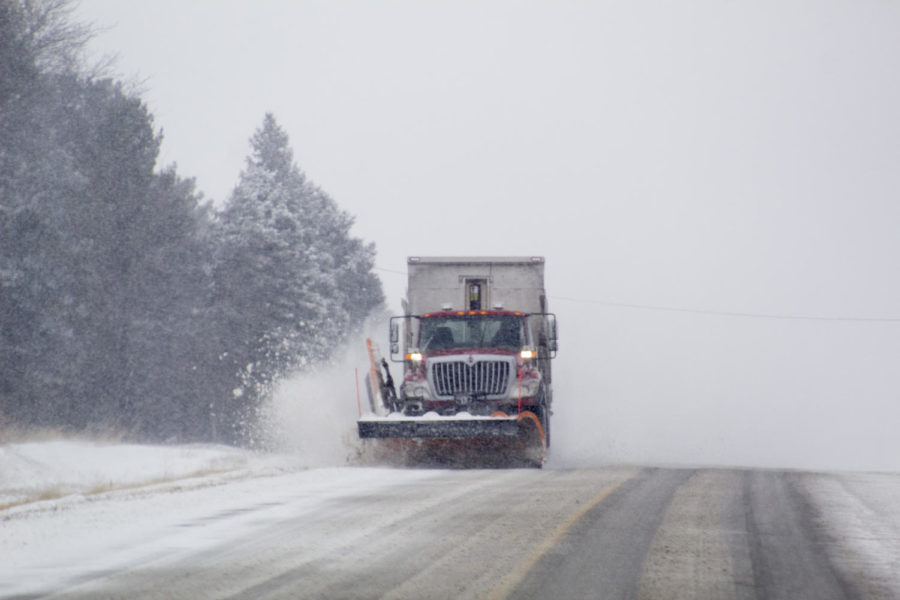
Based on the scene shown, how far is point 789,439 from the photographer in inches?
1398

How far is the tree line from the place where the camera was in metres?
32.0

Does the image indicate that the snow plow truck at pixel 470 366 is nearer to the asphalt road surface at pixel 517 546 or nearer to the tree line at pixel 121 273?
the asphalt road surface at pixel 517 546

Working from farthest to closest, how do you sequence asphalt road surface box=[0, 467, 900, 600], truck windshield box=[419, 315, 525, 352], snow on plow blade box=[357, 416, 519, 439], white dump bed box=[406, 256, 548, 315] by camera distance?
1. white dump bed box=[406, 256, 548, 315]
2. truck windshield box=[419, 315, 525, 352]
3. snow on plow blade box=[357, 416, 519, 439]
4. asphalt road surface box=[0, 467, 900, 600]

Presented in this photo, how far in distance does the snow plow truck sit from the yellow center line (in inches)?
249

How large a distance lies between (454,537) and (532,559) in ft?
3.88

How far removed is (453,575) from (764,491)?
6728 mm

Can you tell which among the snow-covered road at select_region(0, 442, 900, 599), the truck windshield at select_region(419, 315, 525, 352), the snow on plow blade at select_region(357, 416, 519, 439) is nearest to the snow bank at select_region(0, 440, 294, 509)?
the snow-covered road at select_region(0, 442, 900, 599)

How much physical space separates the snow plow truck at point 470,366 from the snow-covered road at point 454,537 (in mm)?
2280

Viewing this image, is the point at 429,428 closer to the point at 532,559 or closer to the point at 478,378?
the point at 478,378

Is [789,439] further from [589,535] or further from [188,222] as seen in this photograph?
[589,535]

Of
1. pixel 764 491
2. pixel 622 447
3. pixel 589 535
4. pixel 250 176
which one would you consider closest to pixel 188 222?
pixel 250 176

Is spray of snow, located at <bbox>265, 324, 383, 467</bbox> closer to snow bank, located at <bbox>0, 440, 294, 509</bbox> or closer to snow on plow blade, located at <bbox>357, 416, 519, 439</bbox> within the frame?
snow bank, located at <bbox>0, 440, 294, 509</bbox>

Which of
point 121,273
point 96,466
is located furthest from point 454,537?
point 121,273

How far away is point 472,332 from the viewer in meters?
20.1
